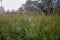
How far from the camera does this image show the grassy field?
4004 mm

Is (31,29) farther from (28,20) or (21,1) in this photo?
(21,1)

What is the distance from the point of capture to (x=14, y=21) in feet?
14.7

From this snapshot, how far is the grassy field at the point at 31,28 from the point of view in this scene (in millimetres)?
4004

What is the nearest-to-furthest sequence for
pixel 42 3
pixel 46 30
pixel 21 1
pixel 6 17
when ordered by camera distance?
pixel 46 30 → pixel 6 17 → pixel 42 3 → pixel 21 1

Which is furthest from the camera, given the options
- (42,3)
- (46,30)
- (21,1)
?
(21,1)

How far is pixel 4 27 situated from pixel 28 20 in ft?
1.87

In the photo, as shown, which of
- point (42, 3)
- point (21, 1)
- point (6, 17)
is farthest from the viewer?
point (21, 1)

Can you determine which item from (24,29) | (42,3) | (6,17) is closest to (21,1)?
(42,3)

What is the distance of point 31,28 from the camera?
4121 mm

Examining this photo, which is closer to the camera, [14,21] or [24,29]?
[24,29]

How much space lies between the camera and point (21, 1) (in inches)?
379

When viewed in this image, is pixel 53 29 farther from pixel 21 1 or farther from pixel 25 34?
pixel 21 1

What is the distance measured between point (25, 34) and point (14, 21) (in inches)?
21.8

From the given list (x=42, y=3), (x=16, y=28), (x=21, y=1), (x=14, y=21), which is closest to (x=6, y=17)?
(x=14, y=21)
